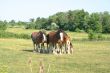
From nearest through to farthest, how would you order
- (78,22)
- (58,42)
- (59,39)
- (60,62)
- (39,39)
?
(60,62), (59,39), (58,42), (39,39), (78,22)

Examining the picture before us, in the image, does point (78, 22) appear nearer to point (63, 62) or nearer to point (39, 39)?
point (39, 39)

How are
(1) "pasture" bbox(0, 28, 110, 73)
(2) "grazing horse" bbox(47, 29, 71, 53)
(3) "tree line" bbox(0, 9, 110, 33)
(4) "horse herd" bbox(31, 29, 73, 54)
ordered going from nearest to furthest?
(1) "pasture" bbox(0, 28, 110, 73), (2) "grazing horse" bbox(47, 29, 71, 53), (4) "horse herd" bbox(31, 29, 73, 54), (3) "tree line" bbox(0, 9, 110, 33)

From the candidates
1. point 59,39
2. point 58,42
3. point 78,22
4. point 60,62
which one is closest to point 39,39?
point 58,42

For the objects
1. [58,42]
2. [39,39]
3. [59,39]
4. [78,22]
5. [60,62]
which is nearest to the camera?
[60,62]

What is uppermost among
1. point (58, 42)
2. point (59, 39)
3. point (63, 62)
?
point (59, 39)

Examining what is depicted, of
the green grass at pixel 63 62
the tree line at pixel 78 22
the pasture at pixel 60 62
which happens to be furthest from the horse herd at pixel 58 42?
the tree line at pixel 78 22

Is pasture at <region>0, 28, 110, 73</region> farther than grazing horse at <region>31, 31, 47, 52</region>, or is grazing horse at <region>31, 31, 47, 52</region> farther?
grazing horse at <region>31, 31, 47, 52</region>

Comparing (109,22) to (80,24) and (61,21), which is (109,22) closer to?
(80,24)

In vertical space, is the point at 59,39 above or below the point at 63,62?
above

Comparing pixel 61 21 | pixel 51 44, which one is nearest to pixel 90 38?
pixel 51 44

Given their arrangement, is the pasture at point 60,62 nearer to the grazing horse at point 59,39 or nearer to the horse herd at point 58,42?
the horse herd at point 58,42

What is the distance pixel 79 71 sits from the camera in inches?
771

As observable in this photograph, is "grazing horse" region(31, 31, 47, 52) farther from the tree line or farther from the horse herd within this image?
the tree line

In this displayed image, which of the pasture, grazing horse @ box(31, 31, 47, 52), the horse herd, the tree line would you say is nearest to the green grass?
the pasture
